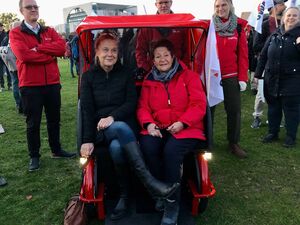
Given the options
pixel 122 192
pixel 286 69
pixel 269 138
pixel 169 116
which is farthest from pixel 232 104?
pixel 122 192

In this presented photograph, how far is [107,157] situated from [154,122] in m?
0.56

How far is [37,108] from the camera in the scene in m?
4.52

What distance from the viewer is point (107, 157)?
3.29 meters

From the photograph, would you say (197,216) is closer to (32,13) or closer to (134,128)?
(134,128)

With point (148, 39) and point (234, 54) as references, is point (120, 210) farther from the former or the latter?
point (234, 54)

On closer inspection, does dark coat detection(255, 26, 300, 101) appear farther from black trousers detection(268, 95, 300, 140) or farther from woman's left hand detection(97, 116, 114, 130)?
woman's left hand detection(97, 116, 114, 130)

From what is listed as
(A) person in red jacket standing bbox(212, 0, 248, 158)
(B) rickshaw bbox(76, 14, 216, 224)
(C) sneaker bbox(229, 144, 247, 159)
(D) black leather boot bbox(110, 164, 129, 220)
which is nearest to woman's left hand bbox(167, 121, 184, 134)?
(B) rickshaw bbox(76, 14, 216, 224)

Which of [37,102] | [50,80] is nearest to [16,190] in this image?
[37,102]

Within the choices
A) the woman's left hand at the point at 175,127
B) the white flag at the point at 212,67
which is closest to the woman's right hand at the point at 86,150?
the woman's left hand at the point at 175,127

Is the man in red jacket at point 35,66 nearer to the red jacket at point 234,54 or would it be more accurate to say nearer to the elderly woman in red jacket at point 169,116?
the elderly woman in red jacket at point 169,116

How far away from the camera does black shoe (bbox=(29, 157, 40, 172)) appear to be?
15.4 ft

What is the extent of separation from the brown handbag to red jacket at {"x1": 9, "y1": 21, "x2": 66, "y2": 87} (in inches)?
72.3

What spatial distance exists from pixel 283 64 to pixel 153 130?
2628 millimetres

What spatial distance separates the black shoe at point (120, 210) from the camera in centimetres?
326
